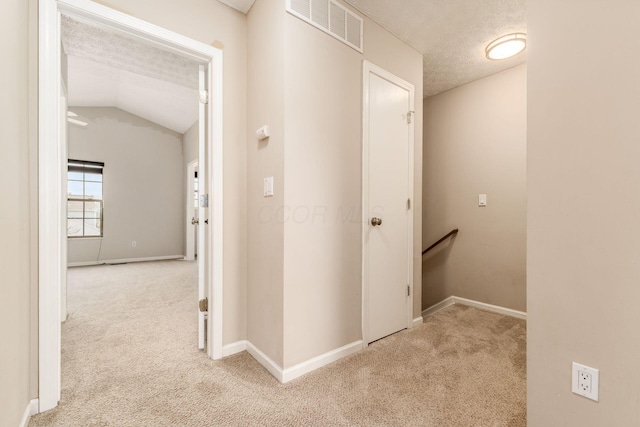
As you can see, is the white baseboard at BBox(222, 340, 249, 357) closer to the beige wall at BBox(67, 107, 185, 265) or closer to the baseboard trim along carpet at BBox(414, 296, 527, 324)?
the baseboard trim along carpet at BBox(414, 296, 527, 324)

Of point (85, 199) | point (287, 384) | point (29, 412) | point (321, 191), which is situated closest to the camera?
point (29, 412)

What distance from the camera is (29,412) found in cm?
127

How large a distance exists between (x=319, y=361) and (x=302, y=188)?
113 centimetres

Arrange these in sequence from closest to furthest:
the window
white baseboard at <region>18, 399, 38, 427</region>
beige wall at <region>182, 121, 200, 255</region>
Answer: white baseboard at <region>18, 399, 38, 427</region> < the window < beige wall at <region>182, 121, 200, 255</region>

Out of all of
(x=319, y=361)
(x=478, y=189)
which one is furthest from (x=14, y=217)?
(x=478, y=189)

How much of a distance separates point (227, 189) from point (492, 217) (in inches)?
109

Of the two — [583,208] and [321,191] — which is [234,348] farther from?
[583,208]

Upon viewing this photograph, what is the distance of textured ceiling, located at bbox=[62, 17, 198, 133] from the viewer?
273 cm

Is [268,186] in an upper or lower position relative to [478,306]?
upper

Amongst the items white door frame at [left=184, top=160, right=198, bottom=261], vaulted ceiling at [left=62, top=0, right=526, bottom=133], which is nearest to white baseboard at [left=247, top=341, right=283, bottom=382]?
vaulted ceiling at [left=62, top=0, right=526, bottom=133]

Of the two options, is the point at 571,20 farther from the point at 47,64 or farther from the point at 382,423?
the point at 47,64

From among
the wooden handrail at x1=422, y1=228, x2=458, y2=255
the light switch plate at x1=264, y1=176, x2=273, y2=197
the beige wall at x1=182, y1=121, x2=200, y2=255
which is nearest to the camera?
the light switch plate at x1=264, y1=176, x2=273, y2=197

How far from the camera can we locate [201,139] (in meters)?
1.97

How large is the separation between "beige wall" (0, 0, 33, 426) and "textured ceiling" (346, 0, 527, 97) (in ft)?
6.23
